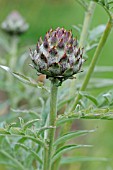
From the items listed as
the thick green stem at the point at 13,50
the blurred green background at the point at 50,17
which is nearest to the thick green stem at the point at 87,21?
the thick green stem at the point at 13,50

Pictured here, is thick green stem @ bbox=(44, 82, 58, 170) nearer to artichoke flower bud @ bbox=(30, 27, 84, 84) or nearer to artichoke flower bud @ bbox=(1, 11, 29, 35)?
artichoke flower bud @ bbox=(30, 27, 84, 84)

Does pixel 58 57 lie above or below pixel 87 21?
below

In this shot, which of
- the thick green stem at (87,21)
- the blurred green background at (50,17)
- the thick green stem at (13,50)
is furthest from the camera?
the blurred green background at (50,17)

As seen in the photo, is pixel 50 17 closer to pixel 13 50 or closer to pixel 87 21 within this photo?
pixel 13 50

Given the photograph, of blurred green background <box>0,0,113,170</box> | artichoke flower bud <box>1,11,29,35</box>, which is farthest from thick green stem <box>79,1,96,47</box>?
blurred green background <box>0,0,113,170</box>

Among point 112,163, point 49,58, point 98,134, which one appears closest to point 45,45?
point 49,58

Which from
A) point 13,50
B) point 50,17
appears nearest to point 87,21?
point 13,50

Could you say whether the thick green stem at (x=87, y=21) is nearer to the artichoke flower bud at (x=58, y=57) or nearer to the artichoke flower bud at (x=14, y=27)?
the artichoke flower bud at (x=58, y=57)

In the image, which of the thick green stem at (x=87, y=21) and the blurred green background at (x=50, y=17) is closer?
the thick green stem at (x=87, y=21)
